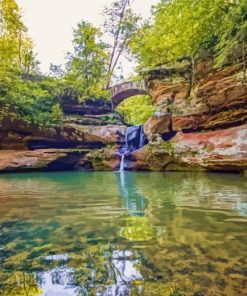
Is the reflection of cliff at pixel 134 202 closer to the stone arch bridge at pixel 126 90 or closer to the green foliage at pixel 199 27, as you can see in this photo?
the green foliage at pixel 199 27

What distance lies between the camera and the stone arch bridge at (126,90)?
66.0 feet

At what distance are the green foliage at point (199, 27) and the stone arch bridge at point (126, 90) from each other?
15.4ft

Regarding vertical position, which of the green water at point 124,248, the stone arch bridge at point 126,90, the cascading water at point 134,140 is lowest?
the green water at point 124,248

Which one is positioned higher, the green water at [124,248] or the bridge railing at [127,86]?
the bridge railing at [127,86]

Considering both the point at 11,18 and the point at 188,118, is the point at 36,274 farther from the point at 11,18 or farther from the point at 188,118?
the point at 11,18

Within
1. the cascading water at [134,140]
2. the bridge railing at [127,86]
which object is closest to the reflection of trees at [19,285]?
the cascading water at [134,140]

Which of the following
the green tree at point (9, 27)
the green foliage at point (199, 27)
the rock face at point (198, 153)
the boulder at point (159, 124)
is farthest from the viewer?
the green tree at point (9, 27)

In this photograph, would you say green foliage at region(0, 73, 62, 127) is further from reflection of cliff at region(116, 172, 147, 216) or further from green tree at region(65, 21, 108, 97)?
reflection of cliff at region(116, 172, 147, 216)

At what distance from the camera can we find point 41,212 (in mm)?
4793

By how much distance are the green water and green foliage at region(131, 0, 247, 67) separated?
26.6ft

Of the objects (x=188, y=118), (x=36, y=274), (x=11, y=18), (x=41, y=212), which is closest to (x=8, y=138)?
(x=11, y=18)

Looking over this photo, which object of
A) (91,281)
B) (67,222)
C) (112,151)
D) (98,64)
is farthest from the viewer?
(98,64)

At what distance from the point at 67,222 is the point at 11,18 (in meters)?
18.9

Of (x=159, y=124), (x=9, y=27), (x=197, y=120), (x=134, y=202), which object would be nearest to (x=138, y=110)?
(x=159, y=124)
